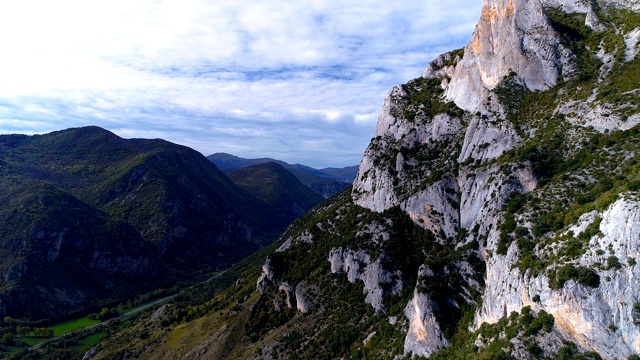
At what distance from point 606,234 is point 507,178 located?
22174 millimetres

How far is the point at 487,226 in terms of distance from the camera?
58.2 m

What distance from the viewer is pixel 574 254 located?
124ft

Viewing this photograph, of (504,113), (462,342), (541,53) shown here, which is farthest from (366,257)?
(541,53)

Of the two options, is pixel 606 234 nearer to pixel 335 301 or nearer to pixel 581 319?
pixel 581 319

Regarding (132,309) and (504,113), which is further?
(132,309)

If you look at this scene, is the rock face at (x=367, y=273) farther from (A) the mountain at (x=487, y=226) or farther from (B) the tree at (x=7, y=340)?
(B) the tree at (x=7, y=340)

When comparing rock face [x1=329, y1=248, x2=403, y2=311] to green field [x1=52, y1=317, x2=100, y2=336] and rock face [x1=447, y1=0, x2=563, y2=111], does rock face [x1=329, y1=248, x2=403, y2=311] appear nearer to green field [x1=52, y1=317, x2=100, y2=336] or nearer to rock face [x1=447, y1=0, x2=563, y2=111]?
rock face [x1=447, y1=0, x2=563, y2=111]

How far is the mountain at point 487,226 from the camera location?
120 ft

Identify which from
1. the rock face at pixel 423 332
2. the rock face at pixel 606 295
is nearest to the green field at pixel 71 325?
the rock face at pixel 423 332

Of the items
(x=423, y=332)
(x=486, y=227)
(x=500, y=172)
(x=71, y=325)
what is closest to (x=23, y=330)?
(x=71, y=325)

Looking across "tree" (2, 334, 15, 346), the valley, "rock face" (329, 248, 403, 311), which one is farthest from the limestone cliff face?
"tree" (2, 334, 15, 346)

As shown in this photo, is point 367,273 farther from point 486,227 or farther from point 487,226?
point 487,226

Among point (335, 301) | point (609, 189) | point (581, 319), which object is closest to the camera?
point (581, 319)

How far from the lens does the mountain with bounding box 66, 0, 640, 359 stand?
120 feet
